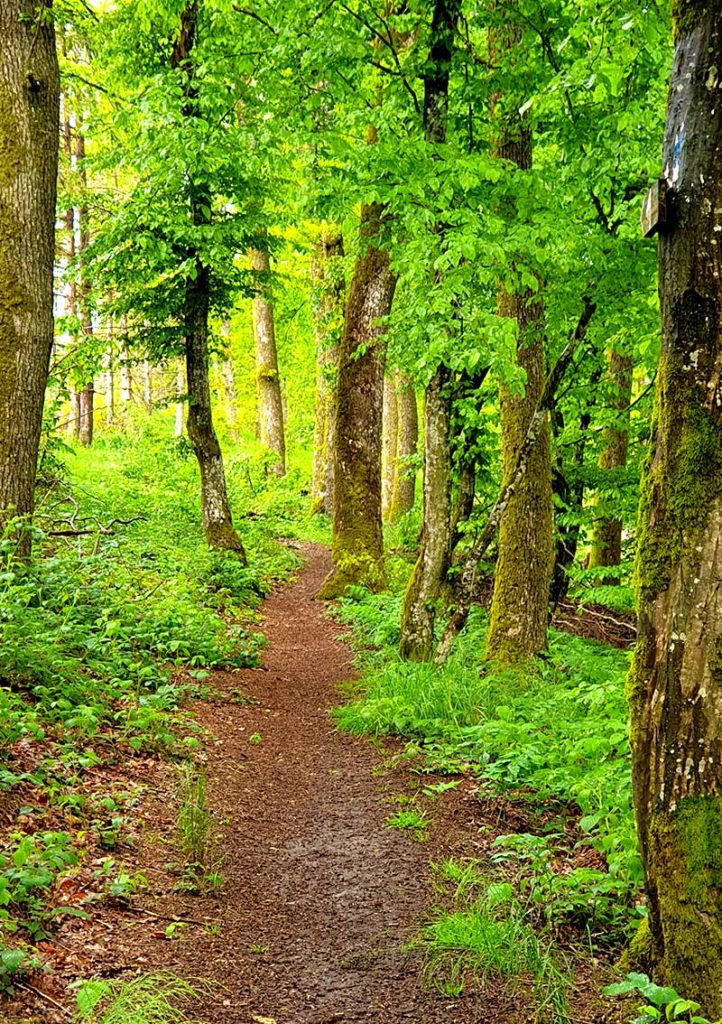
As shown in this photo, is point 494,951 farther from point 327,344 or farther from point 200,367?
point 327,344

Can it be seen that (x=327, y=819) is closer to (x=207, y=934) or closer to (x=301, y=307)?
(x=207, y=934)

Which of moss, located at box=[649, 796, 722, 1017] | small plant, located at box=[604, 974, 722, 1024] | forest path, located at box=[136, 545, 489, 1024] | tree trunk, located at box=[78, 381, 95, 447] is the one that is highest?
tree trunk, located at box=[78, 381, 95, 447]

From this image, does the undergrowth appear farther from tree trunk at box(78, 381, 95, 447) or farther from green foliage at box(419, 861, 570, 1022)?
tree trunk at box(78, 381, 95, 447)

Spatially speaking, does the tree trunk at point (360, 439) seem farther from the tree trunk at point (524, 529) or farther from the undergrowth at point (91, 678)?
the tree trunk at point (524, 529)

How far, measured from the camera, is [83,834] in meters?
4.34

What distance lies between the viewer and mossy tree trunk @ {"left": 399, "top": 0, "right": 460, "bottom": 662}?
285 inches

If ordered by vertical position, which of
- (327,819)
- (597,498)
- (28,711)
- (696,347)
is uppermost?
(696,347)

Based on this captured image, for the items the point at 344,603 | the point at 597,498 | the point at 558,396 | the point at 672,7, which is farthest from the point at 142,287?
the point at 672,7

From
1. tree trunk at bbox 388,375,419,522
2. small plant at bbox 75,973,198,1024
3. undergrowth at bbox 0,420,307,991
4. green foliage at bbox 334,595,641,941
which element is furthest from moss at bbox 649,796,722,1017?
tree trunk at bbox 388,375,419,522

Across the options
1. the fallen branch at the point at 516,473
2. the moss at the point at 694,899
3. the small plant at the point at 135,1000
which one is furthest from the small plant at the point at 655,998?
the fallen branch at the point at 516,473

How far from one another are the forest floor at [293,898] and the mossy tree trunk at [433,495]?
5.41 ft

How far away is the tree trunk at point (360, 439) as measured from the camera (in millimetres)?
12312

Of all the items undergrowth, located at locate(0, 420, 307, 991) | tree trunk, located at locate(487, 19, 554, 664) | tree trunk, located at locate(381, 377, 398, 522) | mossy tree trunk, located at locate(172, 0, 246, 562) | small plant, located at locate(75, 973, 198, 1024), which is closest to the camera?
small plant, located at locate(75, 973, 198, 1024)

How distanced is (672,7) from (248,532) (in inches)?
543
